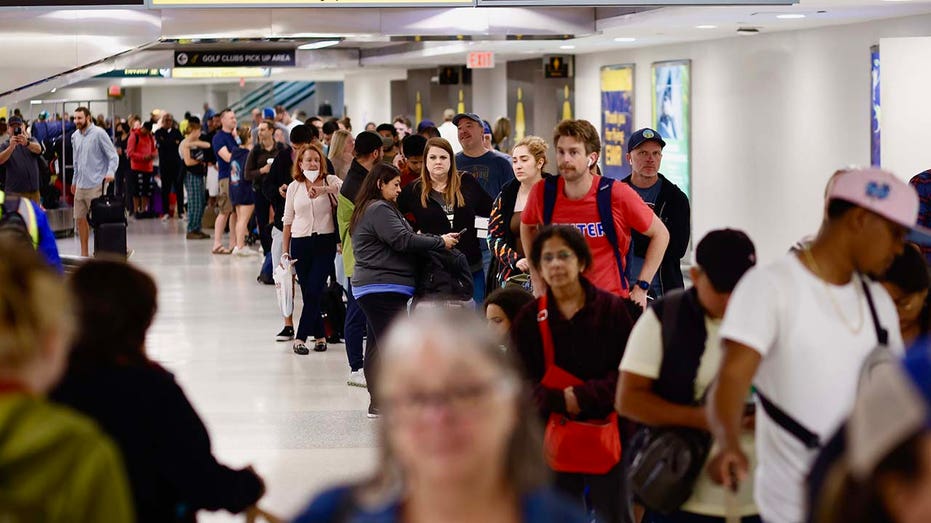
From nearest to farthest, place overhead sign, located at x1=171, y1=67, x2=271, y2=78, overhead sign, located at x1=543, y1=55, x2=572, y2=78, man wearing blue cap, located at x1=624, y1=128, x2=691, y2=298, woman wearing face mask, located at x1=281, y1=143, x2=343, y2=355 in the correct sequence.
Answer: man wearing blue cap, located at x1=624, y1=128, x2=691, y2=298 < woman wearing face mask, located at x1=281, y1=143, x2=343, y2=355 < overhead sign, located at x1=543, y1=55, x2=572, y2=78 < overhead sign, located at x1=171, y1=67, x2=271, y2=78

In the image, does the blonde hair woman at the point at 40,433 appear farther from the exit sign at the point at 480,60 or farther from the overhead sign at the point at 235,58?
the overhead sign at the point at 235,58

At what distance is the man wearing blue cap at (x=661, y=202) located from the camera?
768 cm

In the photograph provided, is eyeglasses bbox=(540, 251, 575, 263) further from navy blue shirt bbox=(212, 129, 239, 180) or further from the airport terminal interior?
navy blue shirt bbox=(212, 129, 239, 180)

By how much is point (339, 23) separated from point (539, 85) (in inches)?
458

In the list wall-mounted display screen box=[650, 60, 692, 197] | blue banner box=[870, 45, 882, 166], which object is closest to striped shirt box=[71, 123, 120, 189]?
wall-mounted display screen box=[650, 60, 692, 197]

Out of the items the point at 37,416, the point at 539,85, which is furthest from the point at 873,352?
the point at 539,85

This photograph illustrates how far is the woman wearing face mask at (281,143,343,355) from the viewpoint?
10.7m

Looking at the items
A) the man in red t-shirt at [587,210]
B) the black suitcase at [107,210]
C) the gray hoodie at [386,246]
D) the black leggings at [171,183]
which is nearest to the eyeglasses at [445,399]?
the man in red t-shirt at [587,210]

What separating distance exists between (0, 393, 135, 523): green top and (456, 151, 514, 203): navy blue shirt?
7.63 metres

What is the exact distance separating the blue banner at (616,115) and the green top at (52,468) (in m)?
17.6

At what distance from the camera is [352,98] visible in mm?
36156

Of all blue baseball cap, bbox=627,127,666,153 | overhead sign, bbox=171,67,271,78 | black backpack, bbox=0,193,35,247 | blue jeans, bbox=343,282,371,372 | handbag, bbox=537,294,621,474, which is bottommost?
blue jeans, bbox=343,282,371,372

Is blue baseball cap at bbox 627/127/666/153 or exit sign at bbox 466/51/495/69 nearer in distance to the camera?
blue baseball cap at bbox 627/127/666/153

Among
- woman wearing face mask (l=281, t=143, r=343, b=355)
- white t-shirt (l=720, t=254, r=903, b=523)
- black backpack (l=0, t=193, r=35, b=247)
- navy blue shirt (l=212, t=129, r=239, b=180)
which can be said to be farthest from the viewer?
navy blue shirt (l=212, t=129, r=239, b=180)
